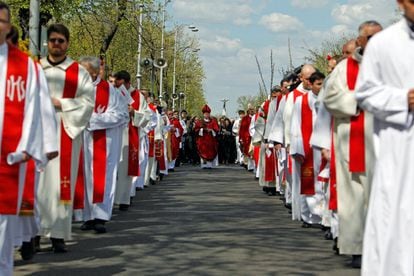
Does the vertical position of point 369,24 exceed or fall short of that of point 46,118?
it exceeds it

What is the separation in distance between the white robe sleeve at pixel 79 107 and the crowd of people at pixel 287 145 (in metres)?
0.01

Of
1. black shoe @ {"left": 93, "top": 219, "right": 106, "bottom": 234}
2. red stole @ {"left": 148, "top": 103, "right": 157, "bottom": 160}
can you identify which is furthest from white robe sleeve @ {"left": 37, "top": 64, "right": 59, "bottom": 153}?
red stole @ {"left": 148, "top": 103, "right": 157, "bottom": 160}

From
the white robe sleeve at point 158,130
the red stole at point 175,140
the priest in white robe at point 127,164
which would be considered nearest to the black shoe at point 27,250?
the priest in white robe at point 127,164

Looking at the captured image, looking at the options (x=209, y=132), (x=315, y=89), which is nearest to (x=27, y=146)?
(x=315, y=89)

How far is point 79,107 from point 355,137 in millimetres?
2718

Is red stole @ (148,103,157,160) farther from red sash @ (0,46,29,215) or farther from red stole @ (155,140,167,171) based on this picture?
red sash @ (0,46,29,215)

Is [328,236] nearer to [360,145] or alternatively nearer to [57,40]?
[360,145]

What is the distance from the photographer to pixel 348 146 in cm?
895

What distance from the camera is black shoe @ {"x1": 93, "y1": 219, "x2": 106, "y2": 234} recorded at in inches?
478

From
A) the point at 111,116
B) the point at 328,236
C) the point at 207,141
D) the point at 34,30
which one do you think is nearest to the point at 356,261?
the point at 328,236

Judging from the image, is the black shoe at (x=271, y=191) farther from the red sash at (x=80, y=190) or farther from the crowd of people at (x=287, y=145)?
the red sash at (x=80, y=190)

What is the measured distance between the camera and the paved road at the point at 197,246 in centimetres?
909

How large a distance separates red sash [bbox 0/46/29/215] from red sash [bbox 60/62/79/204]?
3.07 metres

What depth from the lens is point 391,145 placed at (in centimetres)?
611
